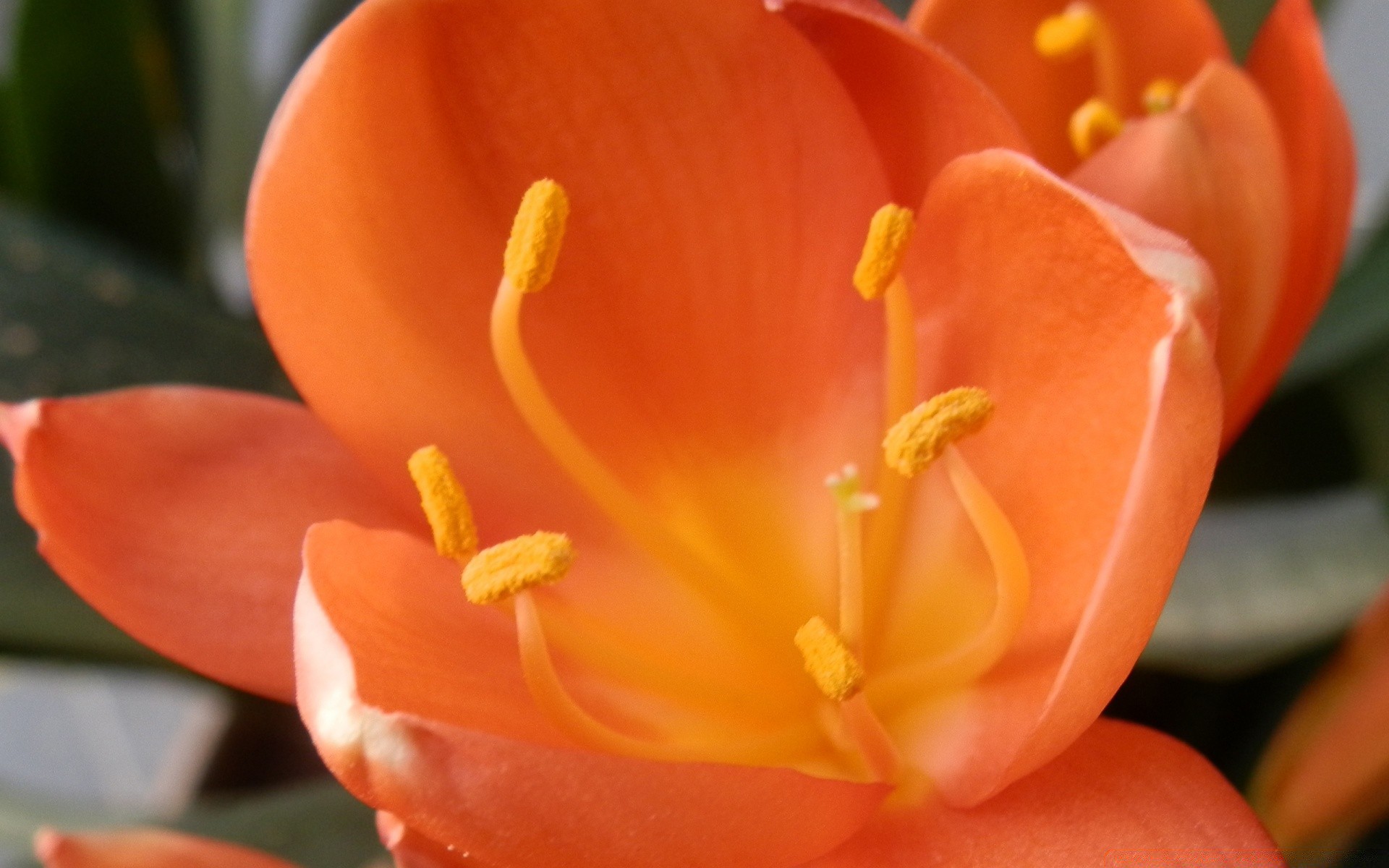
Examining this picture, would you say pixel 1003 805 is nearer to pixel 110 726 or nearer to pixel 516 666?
pixel 516 666

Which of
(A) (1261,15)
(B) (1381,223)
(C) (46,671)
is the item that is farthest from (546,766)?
(C) (46,671)

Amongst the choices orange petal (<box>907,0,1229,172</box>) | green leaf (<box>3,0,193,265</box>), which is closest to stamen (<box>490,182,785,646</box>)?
orange petal (<box>907,0,1229,172</box>)

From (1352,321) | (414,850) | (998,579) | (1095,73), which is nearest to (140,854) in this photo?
(414,850)

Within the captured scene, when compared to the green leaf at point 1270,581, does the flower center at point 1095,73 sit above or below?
above

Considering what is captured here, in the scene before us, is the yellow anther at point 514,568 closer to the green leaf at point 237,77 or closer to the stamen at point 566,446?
the stamen at point 566,446

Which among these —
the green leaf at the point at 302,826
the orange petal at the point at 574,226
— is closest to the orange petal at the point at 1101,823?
the orange petal at the point at 574,226
